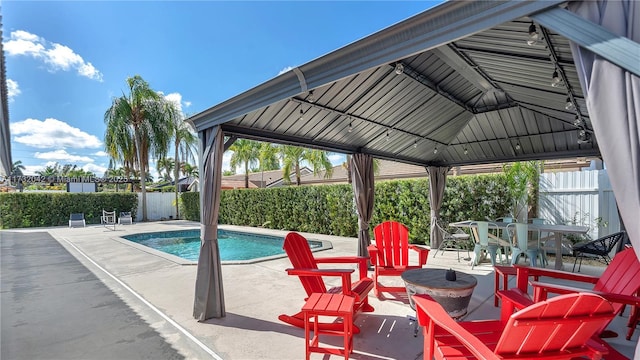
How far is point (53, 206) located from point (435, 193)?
736 inches

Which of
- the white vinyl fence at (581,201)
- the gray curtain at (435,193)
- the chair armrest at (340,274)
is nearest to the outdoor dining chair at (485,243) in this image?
the gray curtain at (435,193)

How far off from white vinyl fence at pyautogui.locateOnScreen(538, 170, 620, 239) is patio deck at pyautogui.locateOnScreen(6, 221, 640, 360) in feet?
5.12

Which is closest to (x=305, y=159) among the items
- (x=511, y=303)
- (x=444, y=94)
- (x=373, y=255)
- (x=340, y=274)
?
(x=444, y=94)

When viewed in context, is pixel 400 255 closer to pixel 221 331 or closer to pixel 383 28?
pixel 221 331

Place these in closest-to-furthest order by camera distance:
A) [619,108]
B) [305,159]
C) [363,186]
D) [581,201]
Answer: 1. [619,108]
2. [363,186]
3. [581,201]
4. [305,159]

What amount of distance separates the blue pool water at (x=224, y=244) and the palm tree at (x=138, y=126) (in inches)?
255

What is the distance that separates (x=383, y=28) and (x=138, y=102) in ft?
62.4

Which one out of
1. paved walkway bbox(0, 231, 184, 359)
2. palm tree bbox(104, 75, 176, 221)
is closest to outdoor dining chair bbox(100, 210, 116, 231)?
palm tree bbox(104, 75, 176, 221)

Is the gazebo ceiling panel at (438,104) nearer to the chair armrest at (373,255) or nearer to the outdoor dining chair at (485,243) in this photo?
the chair armrest at (373,255)

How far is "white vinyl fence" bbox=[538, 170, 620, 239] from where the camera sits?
6.69 metres

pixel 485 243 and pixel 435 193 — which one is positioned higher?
pixel 435 193

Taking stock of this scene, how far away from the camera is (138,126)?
57.8ft

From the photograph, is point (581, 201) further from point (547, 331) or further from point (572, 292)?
point (547, 331)

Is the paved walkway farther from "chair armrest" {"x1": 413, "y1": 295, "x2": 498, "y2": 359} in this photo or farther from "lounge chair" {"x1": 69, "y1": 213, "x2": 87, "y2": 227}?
"lounge chair" {"x1": 69, "y1": 213, "x2": 87, "y2": 227}
